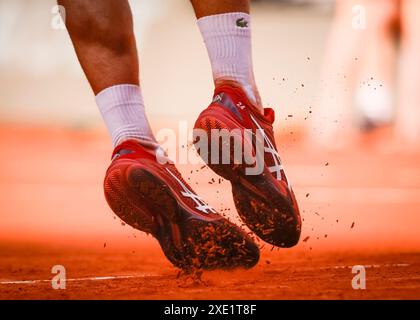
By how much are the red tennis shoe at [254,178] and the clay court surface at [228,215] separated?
135mm

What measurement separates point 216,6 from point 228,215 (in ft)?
1.85

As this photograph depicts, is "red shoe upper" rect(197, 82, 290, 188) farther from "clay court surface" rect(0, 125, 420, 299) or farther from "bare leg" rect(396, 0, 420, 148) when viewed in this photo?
"bare leg" rect(396, 0, 420, 148)

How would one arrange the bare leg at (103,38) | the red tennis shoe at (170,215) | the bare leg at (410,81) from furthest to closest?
1. the bare leg at (410,81)
2. the bare leg at (103,38)
3. the red tennis shoe at (170,215)

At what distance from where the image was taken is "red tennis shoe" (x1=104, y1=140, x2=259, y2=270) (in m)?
1.47

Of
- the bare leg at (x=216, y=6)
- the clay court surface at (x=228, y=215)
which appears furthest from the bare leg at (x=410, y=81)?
the bare leg at (x=216, y=6)

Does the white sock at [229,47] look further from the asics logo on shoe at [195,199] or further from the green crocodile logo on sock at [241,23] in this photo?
the asics logo on shoe at [195,199]

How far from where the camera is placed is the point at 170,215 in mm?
1513

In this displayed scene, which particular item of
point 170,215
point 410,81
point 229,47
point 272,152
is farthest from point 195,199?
point 410,81

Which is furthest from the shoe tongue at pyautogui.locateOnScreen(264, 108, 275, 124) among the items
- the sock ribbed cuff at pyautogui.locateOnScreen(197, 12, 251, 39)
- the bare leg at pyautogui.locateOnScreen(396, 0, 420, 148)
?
the bare leg at pyautogui.locateOnScreen(396, 0, 420, 148)

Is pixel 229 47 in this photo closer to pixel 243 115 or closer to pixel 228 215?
pixel 243 115

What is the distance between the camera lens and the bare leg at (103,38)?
→ 1.59 m

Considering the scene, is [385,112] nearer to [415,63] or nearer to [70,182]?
[415,63]

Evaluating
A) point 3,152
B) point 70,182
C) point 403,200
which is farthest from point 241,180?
point 3,152

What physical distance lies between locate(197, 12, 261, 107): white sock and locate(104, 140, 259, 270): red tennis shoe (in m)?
0.24
